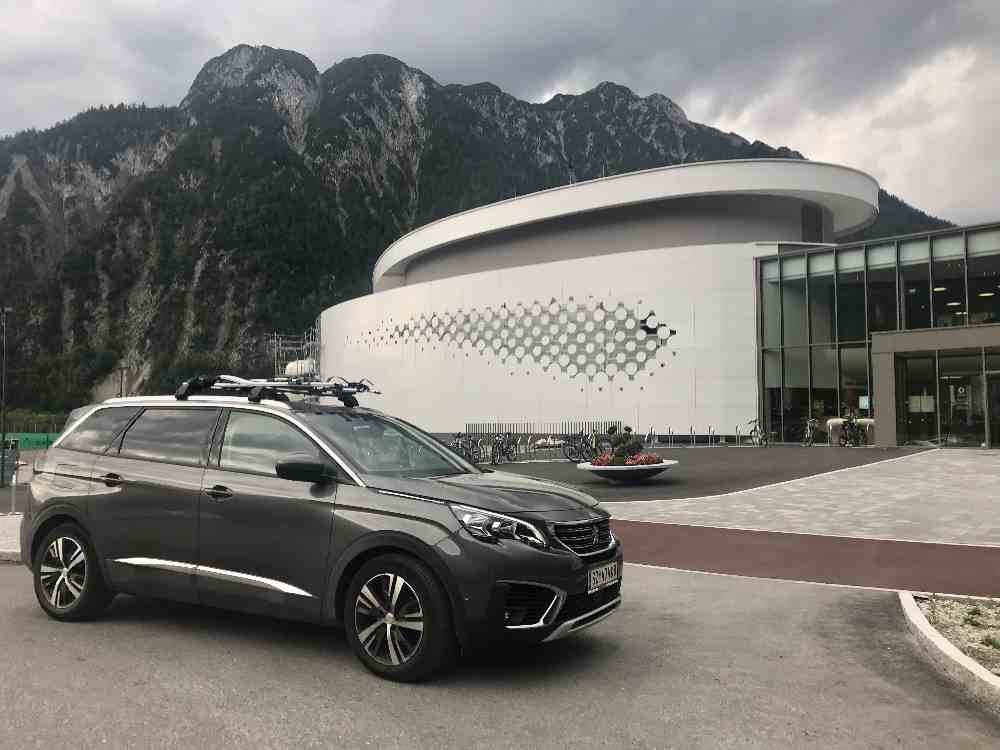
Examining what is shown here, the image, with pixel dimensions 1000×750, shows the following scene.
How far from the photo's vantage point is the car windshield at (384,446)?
218 inches

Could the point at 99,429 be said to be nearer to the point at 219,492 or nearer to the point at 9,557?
the point at 219,492

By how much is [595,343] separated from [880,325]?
11343mm

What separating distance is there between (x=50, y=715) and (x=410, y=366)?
130 feet

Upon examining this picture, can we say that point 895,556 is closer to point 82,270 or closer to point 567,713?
point 567,713

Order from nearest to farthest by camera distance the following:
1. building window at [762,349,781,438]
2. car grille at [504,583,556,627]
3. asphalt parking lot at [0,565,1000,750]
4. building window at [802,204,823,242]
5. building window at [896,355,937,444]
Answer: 1. asphalt parking lot at [0,565,1000,750]
2. car grille at [504,583,556,627]
3. building window at [896,355,937,444]
4. building window at [762,349,781,438]
5. building window at [802,204,823,242]

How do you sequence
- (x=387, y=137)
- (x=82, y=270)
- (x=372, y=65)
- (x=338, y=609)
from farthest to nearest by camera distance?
(x=372, y=65)
(x=387, y=137)
(x=82, y=270)
(x=338, y=609)

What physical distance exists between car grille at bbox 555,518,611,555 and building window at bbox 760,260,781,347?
29.7 metres

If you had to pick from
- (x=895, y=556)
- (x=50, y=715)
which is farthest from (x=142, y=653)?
(x=895, y=556)

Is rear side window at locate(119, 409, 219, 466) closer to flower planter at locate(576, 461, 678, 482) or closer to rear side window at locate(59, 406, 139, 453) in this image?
rear side window at locate(59, 406, 139, 453)

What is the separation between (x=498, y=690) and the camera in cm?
475

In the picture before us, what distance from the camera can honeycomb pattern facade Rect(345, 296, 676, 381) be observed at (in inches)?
1359

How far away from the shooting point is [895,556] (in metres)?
9.57

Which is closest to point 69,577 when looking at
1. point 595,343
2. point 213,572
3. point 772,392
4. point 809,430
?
point 213,572

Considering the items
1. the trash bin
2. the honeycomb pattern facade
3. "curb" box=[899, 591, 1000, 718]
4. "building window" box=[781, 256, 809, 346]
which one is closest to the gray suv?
"curb" box=[899, 591, 1000, 718]
